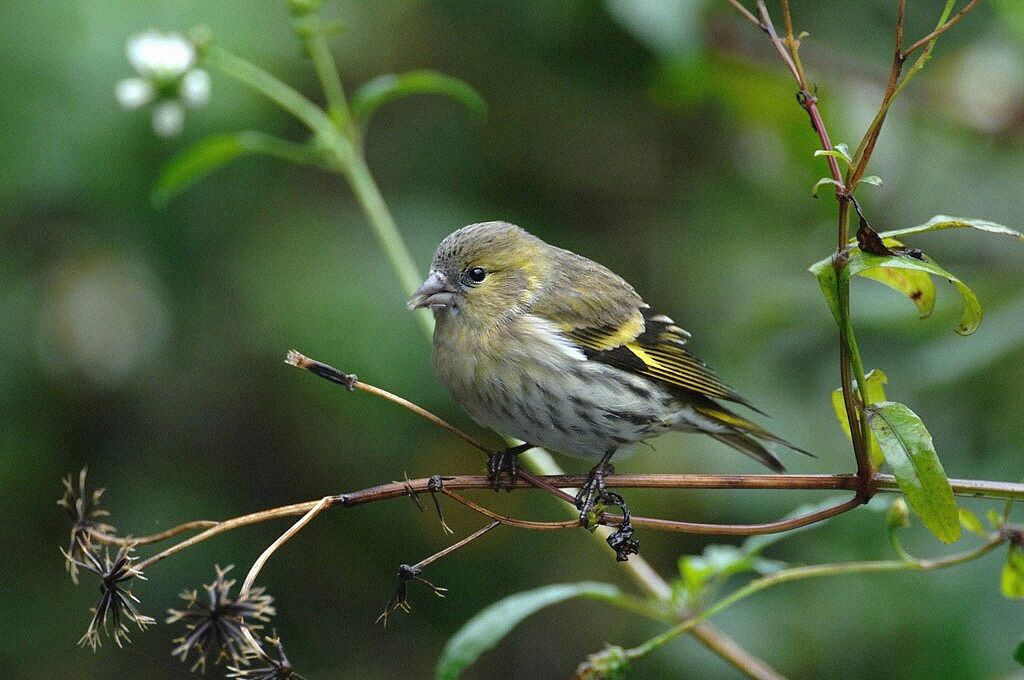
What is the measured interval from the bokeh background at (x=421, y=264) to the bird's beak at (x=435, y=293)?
1095 millimetres

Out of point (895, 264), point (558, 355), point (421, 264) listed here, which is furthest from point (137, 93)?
point (895, 264)

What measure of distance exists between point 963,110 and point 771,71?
24.1 inches

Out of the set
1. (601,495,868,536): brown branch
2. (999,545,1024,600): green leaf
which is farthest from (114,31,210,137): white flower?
(999,545,1024,600): green leaf

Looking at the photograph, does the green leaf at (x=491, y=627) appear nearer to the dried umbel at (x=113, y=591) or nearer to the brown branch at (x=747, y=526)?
the brown branch at (x=747, y=526)

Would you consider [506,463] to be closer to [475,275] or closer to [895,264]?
[475,275]

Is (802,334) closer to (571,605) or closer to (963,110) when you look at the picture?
(963,110)

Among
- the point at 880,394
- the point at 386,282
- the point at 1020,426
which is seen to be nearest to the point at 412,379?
the point at 386,282

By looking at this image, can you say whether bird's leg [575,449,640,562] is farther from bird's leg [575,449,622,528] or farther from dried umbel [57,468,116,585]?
dried umbel [57,468,116,585]

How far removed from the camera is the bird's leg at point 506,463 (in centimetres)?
195

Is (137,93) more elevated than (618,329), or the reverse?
(137,93)

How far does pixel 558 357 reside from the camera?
259 cm

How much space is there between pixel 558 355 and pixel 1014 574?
1.10 meters

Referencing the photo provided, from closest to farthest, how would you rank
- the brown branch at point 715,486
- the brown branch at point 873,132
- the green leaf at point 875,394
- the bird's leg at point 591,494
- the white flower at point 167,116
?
the brown branch at point 873,132, the brown branch at point 715,486, the green leaf at point 875,394, the bird's leg at point 591,494, the white flower at point 167,116

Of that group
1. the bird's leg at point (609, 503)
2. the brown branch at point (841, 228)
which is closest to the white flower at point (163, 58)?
the bird's leg at point (609, 503)
